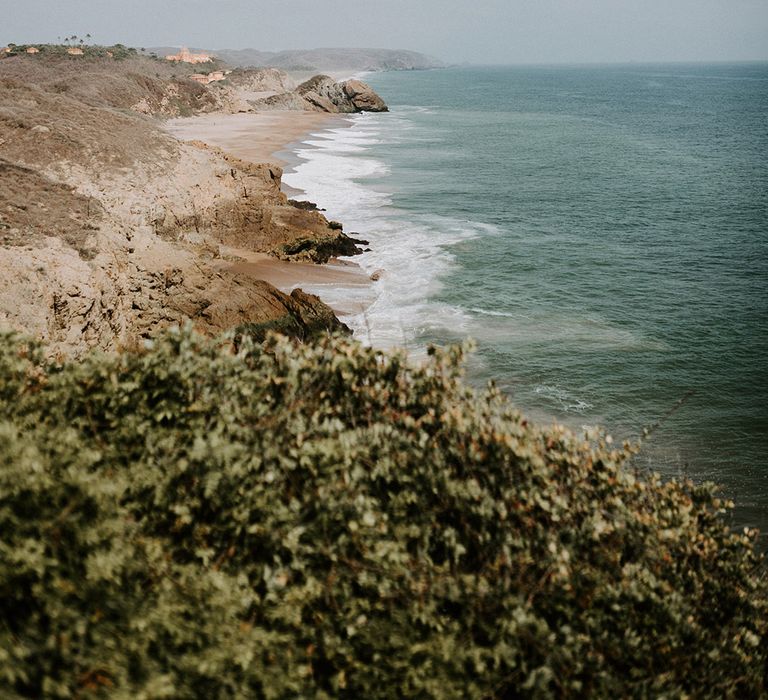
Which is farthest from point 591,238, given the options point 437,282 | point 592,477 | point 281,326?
point 592,477

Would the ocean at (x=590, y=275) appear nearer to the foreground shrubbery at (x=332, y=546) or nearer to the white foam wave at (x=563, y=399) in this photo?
the white foam wave at (x=563, y=399)

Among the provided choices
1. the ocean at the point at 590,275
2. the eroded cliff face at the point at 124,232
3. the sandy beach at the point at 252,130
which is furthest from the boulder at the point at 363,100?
the eroded cliff face at the point at 124,232

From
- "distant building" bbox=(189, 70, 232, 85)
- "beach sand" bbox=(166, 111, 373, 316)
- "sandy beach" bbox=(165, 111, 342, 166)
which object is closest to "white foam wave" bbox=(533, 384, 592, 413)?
"beach sand" bbox=(166, 111, 373, 316)

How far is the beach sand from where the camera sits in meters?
28.0

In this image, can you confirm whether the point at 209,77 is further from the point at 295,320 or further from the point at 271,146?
the point at 295,320

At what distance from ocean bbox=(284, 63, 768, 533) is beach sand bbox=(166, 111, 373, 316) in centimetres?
126

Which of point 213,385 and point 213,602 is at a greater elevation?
point 213,385

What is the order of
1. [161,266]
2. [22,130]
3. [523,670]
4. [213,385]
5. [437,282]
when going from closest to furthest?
[523,670], [213,385], [161,266], [22,130], [437,282]

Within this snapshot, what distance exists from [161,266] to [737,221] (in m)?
40.2

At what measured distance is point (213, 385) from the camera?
771cm

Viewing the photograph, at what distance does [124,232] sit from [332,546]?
15344 millimetres

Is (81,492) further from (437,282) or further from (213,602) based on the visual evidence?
(437,282)

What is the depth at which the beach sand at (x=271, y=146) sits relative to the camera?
91.9 ft

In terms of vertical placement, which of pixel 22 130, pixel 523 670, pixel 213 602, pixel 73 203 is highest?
pixel 22 130
